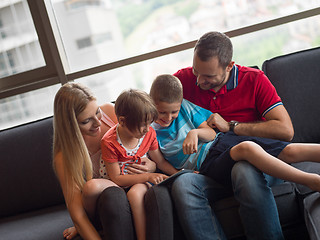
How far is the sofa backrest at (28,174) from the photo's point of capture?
221 centimetres

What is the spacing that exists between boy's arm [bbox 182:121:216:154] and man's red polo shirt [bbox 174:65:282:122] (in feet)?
0.51

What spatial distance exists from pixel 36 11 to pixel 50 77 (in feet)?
1.61

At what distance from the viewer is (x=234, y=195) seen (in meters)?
1.56

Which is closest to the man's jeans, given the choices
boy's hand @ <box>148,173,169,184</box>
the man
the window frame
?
the man

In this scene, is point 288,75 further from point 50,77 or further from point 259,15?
point 50,77

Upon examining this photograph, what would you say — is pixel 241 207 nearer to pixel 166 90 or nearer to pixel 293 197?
pixel 293 197

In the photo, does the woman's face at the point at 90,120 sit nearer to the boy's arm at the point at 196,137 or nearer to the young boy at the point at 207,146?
the young boy at the point at 207,146

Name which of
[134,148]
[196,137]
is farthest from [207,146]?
[134,148]

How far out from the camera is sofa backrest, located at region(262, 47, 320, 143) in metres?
2.01

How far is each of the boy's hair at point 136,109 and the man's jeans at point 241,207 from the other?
0.32 meters

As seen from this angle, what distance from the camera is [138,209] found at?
1.56 metres

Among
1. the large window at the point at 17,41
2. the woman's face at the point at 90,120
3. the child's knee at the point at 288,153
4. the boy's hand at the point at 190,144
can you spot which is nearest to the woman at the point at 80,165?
the woman's face at the point at 90,120

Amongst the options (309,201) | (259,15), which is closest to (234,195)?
(309,201)

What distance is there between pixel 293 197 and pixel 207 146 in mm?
458
